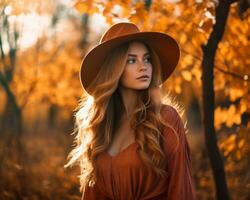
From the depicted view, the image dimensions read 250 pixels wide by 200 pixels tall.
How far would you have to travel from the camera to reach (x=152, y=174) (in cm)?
319

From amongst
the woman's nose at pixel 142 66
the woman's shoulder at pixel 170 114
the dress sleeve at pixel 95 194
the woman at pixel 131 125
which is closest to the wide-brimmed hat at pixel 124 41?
the woman at pixel 131 125

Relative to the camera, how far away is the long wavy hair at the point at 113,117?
3.21 meters

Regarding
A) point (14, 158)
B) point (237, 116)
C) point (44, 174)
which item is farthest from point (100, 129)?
point (44, 174)

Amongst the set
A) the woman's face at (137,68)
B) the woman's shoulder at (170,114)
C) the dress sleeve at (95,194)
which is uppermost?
the woman's face at (137,68)

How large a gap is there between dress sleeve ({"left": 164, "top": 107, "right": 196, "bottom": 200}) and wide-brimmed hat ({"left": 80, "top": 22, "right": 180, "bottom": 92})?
0.62 m

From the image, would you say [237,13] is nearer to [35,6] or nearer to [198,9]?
[198,9]

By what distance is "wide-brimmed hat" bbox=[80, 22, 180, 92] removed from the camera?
339 centimetres

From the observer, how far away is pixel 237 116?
4.77 meters

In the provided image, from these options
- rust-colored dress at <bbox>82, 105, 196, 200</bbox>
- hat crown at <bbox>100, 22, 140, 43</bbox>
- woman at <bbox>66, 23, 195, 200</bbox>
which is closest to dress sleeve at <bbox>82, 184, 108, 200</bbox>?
woman at <bbox>66, 23, 195, 200</bbox>

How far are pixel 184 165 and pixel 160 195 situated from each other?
0.28m

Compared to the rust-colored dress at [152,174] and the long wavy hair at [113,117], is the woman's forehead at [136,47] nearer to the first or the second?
the long wavy hair at [113,117]

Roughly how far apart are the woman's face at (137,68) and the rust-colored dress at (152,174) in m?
0.23

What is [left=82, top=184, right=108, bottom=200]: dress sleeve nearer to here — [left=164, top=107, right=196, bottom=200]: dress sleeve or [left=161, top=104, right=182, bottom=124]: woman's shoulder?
[left=164, top=107, right=196, bottom=200]: dress sleeve

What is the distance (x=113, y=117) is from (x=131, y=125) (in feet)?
0.92
